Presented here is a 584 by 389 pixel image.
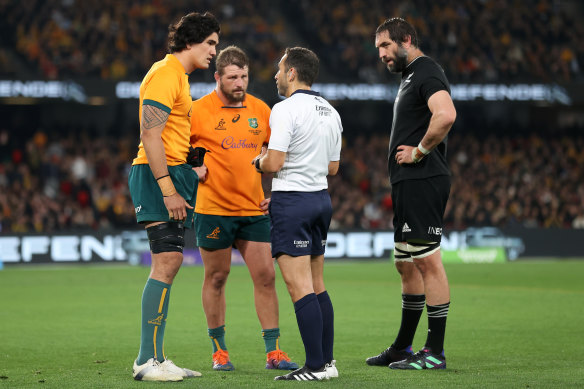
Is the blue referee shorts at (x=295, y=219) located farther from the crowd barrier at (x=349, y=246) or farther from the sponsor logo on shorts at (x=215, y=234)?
the crowd barrier at (x=349, y=246)

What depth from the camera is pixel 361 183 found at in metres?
28.3

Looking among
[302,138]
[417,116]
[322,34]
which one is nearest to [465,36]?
[322,34]

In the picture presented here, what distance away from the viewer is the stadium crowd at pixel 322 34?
27281 millimetres

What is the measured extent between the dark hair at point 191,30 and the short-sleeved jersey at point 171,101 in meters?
0.11

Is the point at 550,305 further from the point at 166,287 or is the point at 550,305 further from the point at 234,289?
the point at 166,287

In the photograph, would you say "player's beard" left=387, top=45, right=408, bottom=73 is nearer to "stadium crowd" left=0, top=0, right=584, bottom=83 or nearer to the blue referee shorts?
the blue referee shorts

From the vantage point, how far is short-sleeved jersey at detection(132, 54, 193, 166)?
19.1 feet

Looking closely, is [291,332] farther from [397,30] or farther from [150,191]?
[397,30]

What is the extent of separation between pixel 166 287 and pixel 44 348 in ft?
8.15

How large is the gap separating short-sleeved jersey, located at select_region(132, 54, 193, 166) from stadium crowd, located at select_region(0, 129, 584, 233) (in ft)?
55.3

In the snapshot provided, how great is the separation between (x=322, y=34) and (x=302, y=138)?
2512cm

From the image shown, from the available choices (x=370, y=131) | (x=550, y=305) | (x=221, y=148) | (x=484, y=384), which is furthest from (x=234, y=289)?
(x=370, y=131)

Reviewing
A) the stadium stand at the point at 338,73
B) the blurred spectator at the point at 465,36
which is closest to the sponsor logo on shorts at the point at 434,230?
the stadium stand at the point at 338,73

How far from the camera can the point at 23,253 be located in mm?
21078
